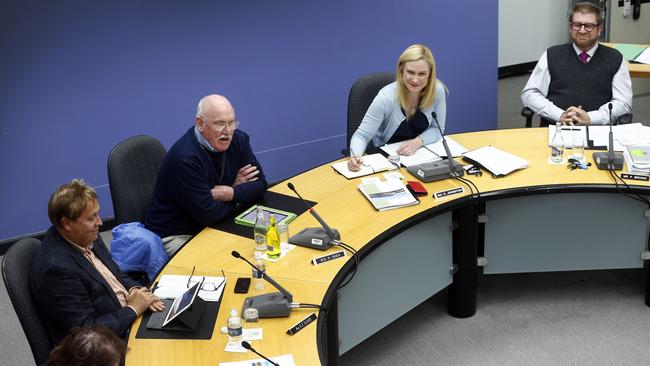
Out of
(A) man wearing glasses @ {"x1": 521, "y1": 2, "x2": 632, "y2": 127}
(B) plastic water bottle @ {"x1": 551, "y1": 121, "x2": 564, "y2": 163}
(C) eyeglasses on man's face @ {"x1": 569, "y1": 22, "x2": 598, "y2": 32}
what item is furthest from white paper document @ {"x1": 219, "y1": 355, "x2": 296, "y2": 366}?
(C) eyeglasses on man's face @ {"x1": 569, "y1": 22, "x2": 598, "y2": 32}

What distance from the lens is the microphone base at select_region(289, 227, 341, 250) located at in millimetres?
2920

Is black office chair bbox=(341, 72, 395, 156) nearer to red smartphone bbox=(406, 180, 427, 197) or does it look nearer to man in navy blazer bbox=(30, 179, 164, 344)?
red smartphone bbox=(406, 180, 427, 197)

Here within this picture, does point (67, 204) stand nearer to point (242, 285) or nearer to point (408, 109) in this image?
point (242, 285)

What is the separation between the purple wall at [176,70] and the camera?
14.3 ft

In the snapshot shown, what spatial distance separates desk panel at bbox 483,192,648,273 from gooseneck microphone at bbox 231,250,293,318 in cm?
141

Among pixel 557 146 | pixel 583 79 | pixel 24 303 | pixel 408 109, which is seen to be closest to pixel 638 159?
pixel 557 146

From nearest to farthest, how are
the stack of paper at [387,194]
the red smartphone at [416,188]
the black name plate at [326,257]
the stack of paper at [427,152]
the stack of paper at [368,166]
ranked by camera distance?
the black name plate at [326,257] → the stack of paper at [387,194] → the red smartphone at [416,188] → the stack of paper at [368,166] → the stack of paper at [427,152]

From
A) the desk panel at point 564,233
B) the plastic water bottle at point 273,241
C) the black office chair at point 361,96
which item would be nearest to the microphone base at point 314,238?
the plastic water bottle at point 273,241

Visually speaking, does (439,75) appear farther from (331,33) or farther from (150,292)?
(150,292)

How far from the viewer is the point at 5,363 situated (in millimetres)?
3461

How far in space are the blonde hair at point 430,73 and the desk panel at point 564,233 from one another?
0.75 meters

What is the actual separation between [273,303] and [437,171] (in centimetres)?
137

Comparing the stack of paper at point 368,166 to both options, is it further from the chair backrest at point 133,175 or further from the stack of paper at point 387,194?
the chair backrest at point 133,175

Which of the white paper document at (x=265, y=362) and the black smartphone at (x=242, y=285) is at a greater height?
the black smartphone at (x=242, y=285)
